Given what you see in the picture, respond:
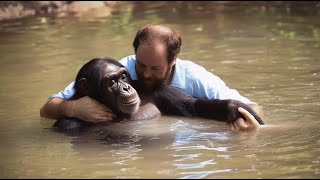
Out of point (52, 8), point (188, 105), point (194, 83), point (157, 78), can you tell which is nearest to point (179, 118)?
point (188, 105)

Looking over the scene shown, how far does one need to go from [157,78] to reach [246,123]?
82 centimetres

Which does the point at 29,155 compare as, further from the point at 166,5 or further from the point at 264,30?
the point at 166,5

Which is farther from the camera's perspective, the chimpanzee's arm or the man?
the chimpanzee's arm

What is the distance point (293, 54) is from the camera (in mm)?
9398

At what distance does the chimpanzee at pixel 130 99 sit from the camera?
229 inches

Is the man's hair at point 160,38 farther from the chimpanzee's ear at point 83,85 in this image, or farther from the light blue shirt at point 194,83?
the chimpanzee's ear at point 83,85

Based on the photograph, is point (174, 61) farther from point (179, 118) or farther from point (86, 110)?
point (86, 110)

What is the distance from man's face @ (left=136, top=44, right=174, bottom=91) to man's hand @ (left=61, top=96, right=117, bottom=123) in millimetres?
Result: 440

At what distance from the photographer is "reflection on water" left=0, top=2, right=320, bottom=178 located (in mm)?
4637

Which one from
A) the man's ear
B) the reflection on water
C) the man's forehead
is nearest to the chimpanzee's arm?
the reflection on water

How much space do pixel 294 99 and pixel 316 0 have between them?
9.93 metres

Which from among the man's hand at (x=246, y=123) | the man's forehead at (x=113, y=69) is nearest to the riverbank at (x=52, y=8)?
the man's forehead at (x=113, y=69)

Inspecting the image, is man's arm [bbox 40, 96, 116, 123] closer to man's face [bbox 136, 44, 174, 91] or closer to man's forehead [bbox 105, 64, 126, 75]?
man's forehead [bbox 105, 64, 126, 75]

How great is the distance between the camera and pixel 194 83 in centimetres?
627
